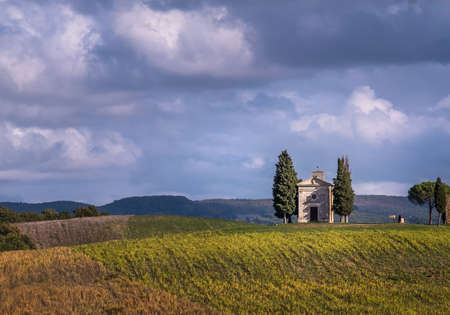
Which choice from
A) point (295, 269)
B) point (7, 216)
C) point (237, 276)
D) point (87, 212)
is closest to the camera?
point (237, 276)

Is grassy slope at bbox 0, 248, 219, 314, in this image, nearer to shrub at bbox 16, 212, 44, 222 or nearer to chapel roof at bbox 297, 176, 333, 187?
shrub at bbox 16, 212, 44, 222

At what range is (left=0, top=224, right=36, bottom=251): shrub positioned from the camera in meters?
44.7

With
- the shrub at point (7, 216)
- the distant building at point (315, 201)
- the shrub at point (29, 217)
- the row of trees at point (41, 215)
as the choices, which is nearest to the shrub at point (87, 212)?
the row of trees at point (41, 215)

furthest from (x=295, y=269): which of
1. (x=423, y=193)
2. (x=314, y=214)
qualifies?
(x=423, y=193)

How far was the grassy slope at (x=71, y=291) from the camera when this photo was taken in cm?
2092

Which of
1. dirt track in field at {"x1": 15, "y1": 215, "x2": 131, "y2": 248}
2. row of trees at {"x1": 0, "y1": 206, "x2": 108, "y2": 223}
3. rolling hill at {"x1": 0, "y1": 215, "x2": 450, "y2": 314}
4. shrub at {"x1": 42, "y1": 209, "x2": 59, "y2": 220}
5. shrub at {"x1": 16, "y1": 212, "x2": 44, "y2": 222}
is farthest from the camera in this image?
shrub at {"x1": 42, "y1": 209, "x2": 59, "y2": 220}

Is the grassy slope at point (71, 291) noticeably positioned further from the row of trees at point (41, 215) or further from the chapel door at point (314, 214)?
the chapel door at point (314, 214)

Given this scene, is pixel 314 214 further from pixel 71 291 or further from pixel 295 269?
pixel 71 291

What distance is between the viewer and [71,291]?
2353cm

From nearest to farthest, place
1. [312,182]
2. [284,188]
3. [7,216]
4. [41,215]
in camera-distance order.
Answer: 1. [7,216]
2. [41,215]
3. [284,188]
4. [312,182]

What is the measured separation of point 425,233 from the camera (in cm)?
4369

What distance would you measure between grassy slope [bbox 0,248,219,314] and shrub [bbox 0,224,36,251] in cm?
1404

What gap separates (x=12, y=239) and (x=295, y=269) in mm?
30046

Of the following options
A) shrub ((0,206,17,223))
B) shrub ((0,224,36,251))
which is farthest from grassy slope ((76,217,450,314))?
shrub ((0,206,17,223))
